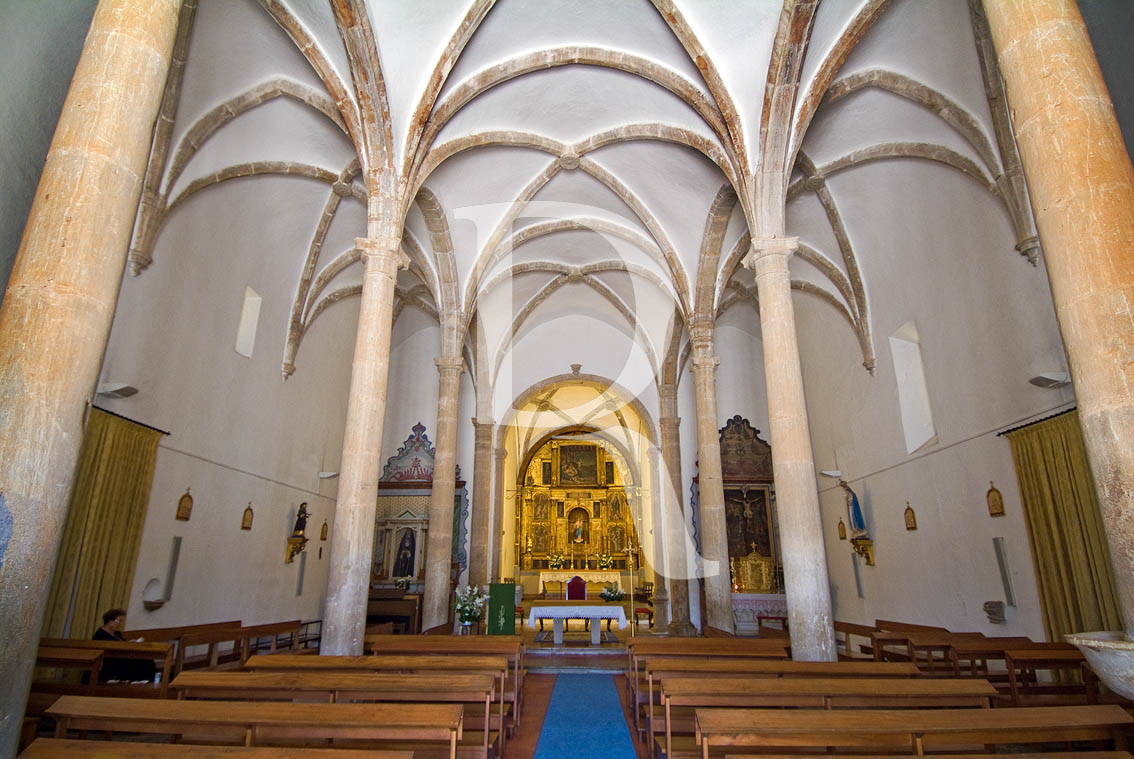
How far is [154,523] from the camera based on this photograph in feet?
32.9

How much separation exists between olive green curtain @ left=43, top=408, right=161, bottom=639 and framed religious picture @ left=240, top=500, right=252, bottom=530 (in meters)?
2.92

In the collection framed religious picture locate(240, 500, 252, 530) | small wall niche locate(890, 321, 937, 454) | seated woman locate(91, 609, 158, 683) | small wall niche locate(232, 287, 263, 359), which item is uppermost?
small wall niche locate(232, 287, 263, 359)

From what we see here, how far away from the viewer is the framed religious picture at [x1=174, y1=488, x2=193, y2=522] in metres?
10.6

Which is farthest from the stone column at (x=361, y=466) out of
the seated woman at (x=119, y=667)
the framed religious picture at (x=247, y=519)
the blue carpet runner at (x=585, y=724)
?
the framed religious picture at (x=247, y=519)

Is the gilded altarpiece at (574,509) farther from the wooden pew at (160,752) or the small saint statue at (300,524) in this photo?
the wooden pew at (160,752)

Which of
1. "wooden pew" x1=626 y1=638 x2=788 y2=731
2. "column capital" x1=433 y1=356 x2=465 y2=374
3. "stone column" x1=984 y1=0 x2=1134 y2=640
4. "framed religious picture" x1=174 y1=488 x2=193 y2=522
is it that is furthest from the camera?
"column capital" x1=433 y1=356 x2=465 y2=374

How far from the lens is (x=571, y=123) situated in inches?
459

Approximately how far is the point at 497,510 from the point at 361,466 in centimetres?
1299

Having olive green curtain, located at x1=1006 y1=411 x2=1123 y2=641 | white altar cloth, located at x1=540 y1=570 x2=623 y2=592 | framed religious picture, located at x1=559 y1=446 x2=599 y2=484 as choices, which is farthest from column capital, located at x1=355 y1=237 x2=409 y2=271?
framed religious picture, located at x1=559 y1=446 x2=599 y2=484

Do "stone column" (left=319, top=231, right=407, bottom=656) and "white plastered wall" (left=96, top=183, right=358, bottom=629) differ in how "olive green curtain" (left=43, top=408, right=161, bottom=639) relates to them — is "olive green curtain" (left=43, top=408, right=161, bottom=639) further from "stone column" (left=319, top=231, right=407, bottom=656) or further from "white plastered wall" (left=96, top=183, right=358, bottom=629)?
"stone column" (left=319, top=231, right=407, bottom=656)

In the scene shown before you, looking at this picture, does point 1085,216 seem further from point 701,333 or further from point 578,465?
point 578,465

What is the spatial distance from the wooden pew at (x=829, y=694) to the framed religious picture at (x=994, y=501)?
6.47 m

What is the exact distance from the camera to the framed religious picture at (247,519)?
1255 centimetres

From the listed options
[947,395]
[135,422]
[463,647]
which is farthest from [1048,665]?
[135,422]
